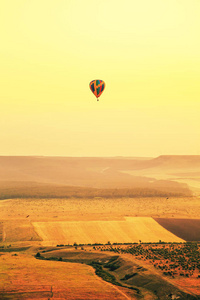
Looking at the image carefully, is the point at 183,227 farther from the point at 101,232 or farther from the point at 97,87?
the point at 97,87

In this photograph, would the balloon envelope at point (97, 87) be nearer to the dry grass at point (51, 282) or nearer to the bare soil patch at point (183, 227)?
the bare soil patch at point (183, 227)

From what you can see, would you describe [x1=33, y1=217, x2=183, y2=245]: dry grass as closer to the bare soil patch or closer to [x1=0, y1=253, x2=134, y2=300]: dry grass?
the bare soil patch

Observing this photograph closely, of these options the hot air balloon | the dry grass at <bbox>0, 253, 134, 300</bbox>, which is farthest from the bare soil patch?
the dry grass at <bbox>0, 253, 134, 300</bbox>

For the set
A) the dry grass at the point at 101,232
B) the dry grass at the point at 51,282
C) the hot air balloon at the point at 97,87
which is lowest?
the dry grass at the point at 51,282

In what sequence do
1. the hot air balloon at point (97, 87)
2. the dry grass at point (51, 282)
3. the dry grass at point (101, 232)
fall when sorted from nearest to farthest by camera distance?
1. the dry grass at point (51, 282)
2. the dry grass at point (101, 232)
3. the hot air balloon at point (97, 87)

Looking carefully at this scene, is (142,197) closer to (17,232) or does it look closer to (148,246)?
(17,232)

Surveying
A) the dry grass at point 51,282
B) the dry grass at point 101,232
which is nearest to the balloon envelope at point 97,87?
the dry grass at point 101,232

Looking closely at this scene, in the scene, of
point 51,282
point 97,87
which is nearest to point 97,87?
point 97,87

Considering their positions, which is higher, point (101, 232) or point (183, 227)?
point (183, 227)

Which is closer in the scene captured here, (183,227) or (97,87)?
(183,227)
